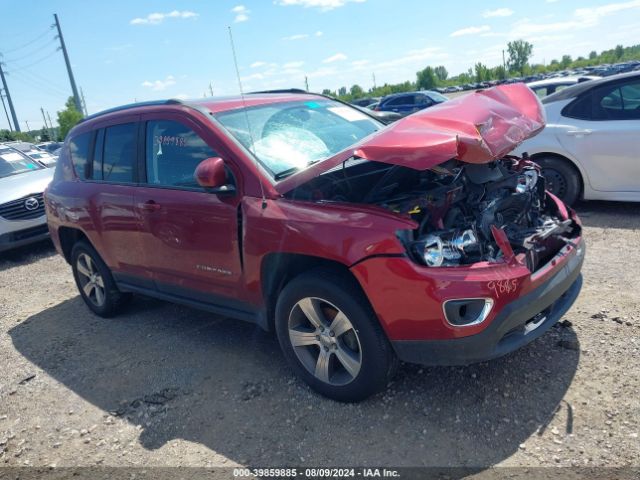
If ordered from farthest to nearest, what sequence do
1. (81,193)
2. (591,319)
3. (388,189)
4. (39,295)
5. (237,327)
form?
(39,295)
(81,193)
(237,327)
(591,319)
(388,189)

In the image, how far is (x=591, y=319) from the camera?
3.85 meters

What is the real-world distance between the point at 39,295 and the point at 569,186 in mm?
6555

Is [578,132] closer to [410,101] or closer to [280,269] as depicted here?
[280,269]

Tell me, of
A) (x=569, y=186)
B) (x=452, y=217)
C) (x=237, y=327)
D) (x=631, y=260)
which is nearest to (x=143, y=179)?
(x=237, y=327)

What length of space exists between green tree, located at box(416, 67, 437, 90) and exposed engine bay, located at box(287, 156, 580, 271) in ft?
255

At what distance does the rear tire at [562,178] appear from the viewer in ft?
20.6

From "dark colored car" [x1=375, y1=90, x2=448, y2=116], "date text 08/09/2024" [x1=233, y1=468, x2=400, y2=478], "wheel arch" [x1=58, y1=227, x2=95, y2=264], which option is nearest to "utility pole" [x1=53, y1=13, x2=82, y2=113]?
"dark colored car" [x1=375, y1=90, x2=448, y2=116]

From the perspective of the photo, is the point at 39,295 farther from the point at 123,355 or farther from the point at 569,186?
the point at 569,186

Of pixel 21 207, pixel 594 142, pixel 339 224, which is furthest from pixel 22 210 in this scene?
pixel 594 142

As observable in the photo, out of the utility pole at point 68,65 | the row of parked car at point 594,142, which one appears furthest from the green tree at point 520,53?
the row of parked car at point 594,142

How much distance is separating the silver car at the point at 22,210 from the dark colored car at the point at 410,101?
647 inches

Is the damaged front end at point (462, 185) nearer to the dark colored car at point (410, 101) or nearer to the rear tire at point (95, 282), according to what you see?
the rear tire at point (95, 282)

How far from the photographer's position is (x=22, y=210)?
26.7ft

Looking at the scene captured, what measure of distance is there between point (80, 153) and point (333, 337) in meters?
3.36
